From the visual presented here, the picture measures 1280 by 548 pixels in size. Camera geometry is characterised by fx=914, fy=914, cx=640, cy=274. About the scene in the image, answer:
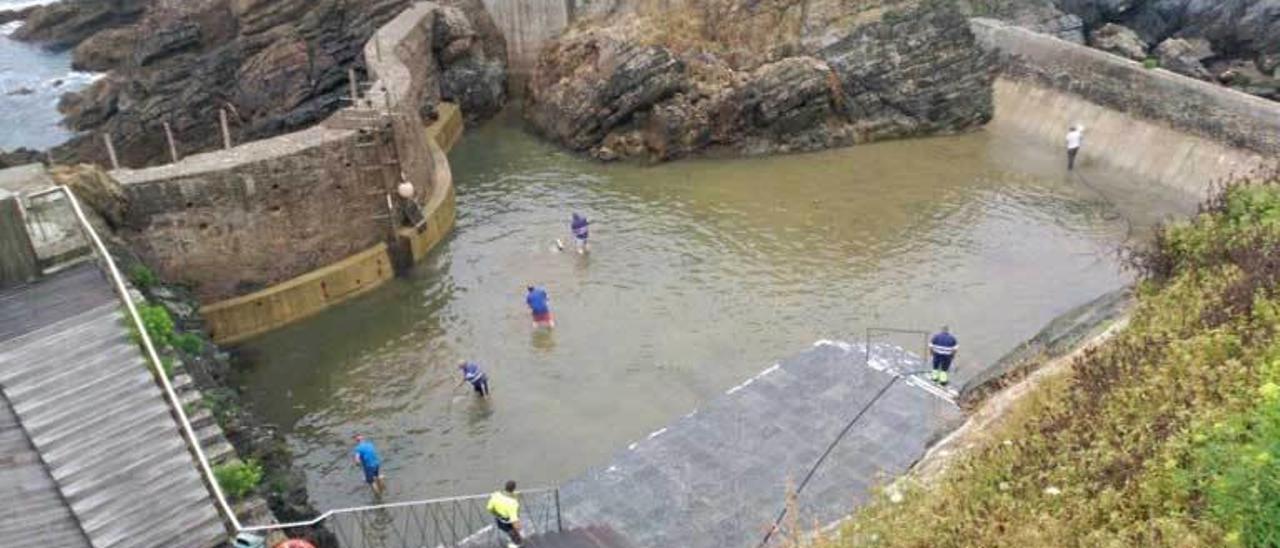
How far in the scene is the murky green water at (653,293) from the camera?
50.9ft

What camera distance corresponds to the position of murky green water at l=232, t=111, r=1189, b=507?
15.5 metres

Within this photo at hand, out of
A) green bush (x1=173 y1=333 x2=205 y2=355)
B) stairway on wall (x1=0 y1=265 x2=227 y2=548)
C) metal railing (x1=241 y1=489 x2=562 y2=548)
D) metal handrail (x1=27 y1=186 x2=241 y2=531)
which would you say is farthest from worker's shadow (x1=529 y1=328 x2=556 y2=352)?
stairway on wall (x1=0 y1=265 x2=227 y2=548)

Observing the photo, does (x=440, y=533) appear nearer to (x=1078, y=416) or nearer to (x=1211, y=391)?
(x=1078, y=416)

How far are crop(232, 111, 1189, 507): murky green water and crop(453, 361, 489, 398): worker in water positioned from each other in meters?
0.32

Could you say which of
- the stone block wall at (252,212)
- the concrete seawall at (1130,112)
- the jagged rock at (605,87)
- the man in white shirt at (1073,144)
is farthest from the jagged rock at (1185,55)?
the stone block wall at (252,212)

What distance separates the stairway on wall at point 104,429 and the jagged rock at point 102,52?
38.3 meters

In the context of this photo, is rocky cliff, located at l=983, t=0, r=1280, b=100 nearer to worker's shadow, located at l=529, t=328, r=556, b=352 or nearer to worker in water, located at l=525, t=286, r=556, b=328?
worker in water, located at l=525, t=286, r=556, b=328

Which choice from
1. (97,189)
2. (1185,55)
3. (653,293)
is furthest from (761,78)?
(97,189)

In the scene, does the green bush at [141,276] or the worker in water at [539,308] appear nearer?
the green bush at [141,276]

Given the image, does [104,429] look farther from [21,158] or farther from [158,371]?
[21,158]

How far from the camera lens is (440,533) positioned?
484 inches

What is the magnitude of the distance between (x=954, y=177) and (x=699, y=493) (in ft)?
54.7

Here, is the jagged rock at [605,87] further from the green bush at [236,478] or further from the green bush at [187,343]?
the green bush at [236,478]

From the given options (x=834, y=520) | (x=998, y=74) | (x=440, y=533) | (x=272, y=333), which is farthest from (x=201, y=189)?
(x=998, y=74)
